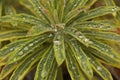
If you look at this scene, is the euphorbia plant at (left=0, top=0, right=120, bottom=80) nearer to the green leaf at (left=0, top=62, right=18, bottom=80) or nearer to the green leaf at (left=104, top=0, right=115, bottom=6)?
the green leaf at (left=0, top=62, right=18, bottom=80)

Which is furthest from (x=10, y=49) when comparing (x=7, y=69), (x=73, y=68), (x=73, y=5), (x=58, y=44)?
(x=73, y=5)

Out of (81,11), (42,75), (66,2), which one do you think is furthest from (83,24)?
(42,75)

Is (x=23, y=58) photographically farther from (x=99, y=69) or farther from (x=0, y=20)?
(x=99, y=69)

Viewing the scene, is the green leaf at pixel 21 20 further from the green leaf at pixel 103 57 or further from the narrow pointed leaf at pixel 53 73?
the green leaf at pixel 103 57

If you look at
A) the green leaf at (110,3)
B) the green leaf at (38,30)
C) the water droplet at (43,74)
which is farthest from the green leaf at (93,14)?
the water droplet at (43,74)

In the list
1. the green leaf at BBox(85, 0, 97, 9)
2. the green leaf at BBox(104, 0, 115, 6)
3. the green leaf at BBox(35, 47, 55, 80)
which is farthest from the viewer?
the green leaf at BBox(104, 0, 115, 6)

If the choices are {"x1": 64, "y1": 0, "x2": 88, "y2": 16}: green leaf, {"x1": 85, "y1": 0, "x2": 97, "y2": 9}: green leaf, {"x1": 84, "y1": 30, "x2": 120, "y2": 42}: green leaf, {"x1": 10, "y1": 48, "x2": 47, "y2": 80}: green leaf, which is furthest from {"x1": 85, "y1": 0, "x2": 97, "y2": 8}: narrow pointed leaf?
{"x1": 10, "y1": 48, "x2": 47, "y2": 80}: green leaf

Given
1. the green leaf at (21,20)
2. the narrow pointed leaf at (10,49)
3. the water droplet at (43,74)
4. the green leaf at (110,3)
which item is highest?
the green leaf at (21,20)

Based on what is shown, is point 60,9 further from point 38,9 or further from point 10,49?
point 10,49
